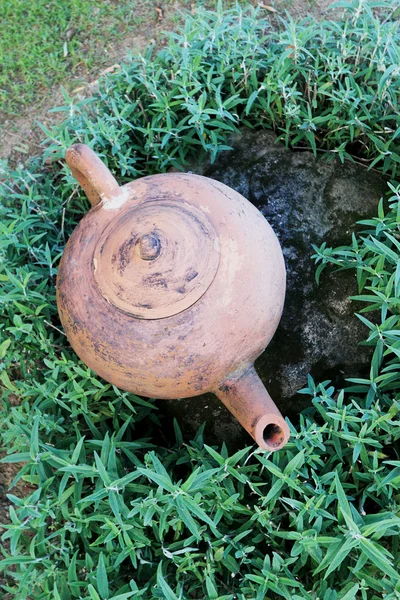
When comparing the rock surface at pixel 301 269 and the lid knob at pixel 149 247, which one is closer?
the lid knob at pixel 149 247

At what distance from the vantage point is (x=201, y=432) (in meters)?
1.82

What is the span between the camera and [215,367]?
5.11ft

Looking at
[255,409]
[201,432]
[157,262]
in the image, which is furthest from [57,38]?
[255,409]

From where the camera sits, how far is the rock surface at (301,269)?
77.7 inches

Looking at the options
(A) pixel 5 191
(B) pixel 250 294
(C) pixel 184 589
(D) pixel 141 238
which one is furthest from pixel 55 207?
(C) pixel 184 589

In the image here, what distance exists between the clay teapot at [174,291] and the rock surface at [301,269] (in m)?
0.35

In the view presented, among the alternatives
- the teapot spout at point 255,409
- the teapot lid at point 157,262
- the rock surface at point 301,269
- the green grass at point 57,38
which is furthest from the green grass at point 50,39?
the teapot spout at point 255,409

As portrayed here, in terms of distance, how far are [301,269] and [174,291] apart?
0.77 m

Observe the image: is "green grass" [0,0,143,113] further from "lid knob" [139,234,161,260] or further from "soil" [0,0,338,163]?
"lid knob" [139,234,161,260]

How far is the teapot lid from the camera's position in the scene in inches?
57.6

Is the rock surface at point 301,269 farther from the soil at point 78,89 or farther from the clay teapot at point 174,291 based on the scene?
the soil at point 78,89

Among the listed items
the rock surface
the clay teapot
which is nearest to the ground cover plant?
the rock surface

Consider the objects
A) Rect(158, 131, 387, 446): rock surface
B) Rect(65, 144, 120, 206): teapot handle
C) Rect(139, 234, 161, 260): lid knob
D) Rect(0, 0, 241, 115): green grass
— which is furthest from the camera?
Rect(0, 0, 241, 115): green grass

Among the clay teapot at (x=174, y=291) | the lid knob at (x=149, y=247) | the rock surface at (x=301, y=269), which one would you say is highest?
the lid knob at (x=149, y=247)
